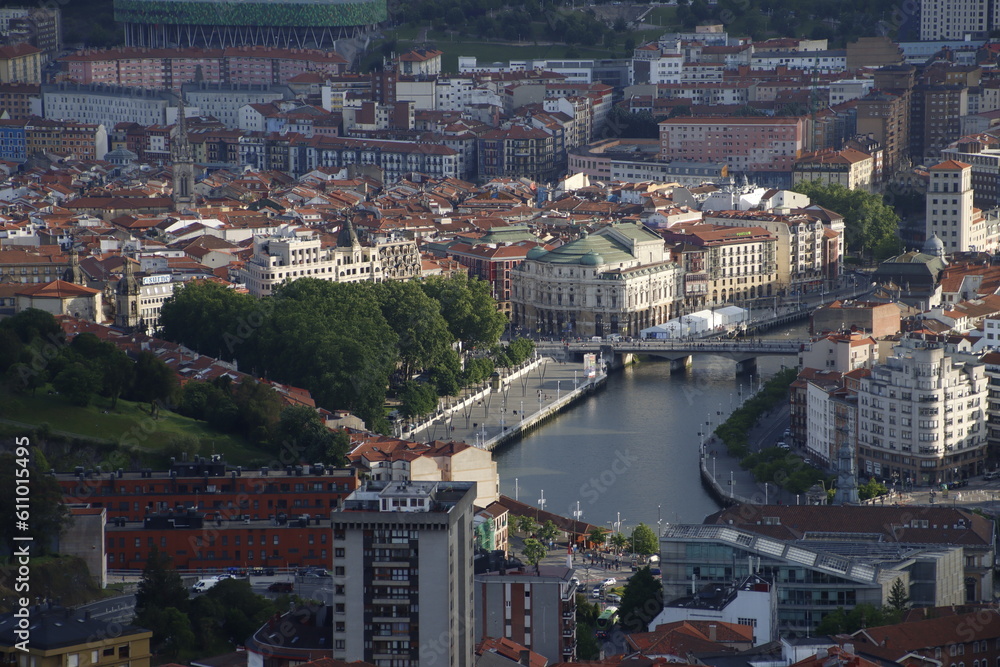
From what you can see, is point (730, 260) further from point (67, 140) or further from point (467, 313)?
point (67, 140)

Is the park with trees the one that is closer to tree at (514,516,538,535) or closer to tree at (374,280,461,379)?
tree at (374,280,461,379)

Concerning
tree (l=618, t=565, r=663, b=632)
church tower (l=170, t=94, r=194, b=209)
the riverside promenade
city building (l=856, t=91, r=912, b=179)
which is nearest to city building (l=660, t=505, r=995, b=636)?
tree (l=618, t=565, r=663, b=632)

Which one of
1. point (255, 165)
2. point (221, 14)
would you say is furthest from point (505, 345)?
point (221, 14)

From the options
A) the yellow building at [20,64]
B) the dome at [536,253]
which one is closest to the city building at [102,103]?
the yellow building at [20,64]

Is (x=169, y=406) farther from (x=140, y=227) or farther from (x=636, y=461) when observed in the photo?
(x=140, y=227)

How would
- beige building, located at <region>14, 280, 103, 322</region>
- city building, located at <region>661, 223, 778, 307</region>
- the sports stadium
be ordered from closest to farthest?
beige building, located at <region>14, 280, 103, 322</region>
city building, located at <region>661, 223, 778, 307</region>
the sports stadium

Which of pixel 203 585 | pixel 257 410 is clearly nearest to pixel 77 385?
pixel 257 410
